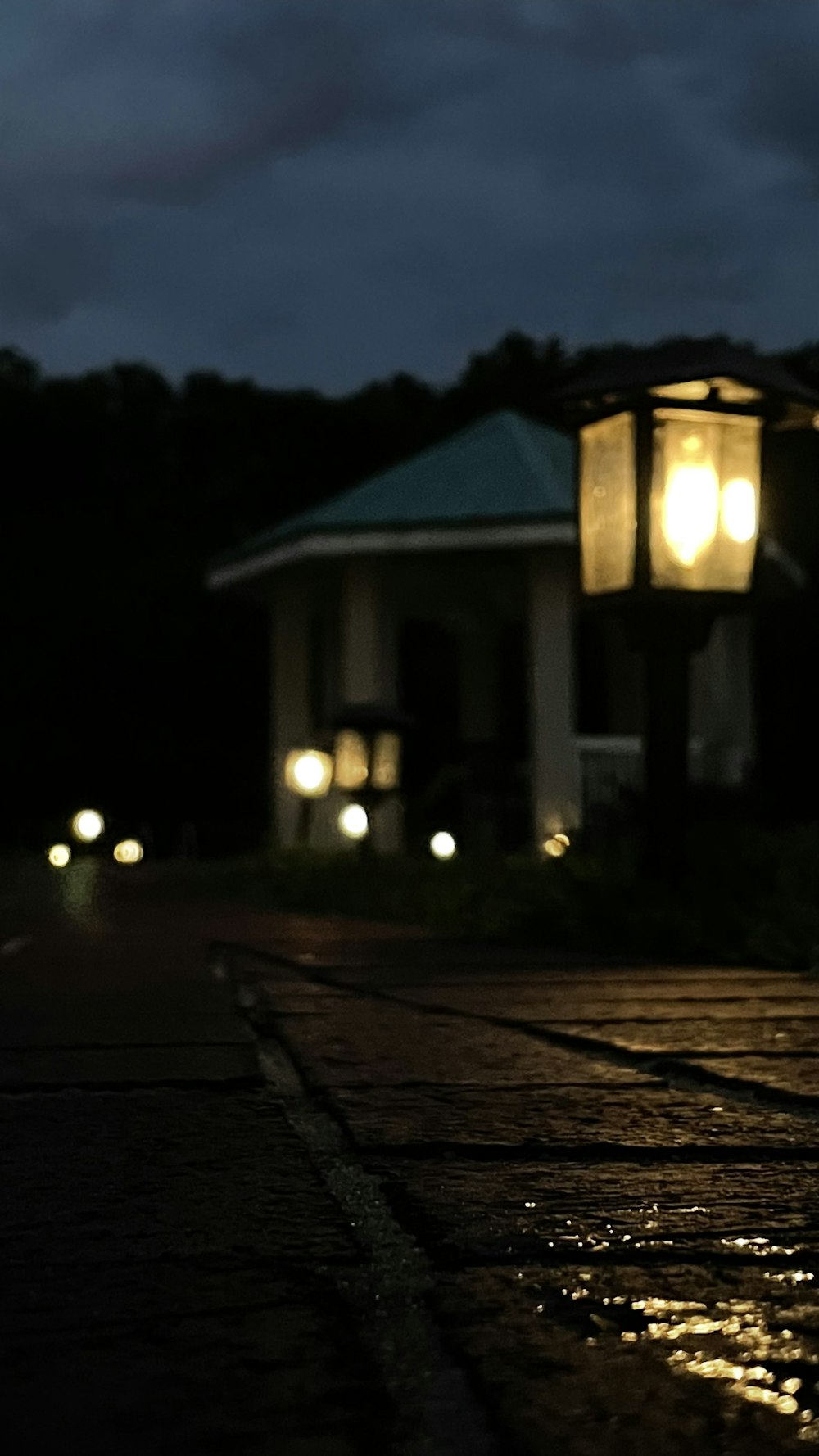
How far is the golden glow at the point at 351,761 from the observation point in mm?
17703

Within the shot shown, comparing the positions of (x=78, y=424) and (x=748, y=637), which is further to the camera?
(x=78, y=424)

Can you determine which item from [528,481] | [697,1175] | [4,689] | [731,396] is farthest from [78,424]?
[697,1175]

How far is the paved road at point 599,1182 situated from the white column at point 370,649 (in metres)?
13.9

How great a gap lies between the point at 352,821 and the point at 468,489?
3447mm

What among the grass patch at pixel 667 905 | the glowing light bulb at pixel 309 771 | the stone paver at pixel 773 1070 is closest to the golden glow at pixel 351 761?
the glowing light bulb at pixel 309 771

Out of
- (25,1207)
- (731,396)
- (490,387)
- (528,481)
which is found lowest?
(25,1207)

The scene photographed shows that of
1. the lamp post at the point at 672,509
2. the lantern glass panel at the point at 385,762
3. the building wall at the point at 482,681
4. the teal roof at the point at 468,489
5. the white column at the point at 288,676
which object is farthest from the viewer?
the white column at the point at 288,676

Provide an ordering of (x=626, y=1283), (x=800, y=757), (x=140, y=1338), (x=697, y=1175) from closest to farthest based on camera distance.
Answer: (x=140, y=1338), (x=626, y=1283), (x=697, y=1175), (x=800, y=757)

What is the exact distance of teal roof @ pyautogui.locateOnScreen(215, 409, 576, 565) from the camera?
59.1ft

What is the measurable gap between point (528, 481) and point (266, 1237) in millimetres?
16544

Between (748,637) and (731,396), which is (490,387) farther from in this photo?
(731,396)

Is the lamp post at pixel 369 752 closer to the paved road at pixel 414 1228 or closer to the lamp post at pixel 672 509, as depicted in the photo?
the lamp post at pixel 672 509

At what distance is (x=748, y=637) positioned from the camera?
22.0m

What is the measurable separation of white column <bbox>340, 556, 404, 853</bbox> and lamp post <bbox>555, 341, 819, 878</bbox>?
457 inches
